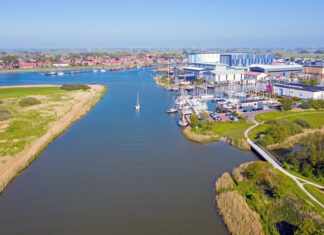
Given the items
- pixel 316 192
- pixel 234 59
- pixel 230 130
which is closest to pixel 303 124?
pixel 230 130

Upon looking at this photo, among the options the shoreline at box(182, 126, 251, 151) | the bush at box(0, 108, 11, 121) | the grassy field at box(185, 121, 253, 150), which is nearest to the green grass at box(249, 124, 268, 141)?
the grassy field at box(185, 121, 253, 150)

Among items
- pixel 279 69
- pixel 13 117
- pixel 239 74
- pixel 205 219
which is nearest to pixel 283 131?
pixel 205 219

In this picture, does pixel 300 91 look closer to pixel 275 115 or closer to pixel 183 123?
pixel 275 115

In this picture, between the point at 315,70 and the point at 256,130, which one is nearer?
the point at 256,130

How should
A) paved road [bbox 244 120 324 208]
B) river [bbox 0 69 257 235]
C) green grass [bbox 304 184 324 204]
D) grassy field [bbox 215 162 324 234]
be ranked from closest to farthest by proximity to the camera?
grassy field [bbox 215 162 324 234] → river [bbox 0 69 257 235] → green grass [bbox 304 184 324 204] → paved road [bbox 244 120 324 208]

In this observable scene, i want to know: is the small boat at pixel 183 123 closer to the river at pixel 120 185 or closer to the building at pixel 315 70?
the river at pixel 120 185

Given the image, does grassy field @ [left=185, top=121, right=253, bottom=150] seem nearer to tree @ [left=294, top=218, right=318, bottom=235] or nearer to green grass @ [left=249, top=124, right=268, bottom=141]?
green grass @ [left=249, top=124, right=268, bottom=141]
